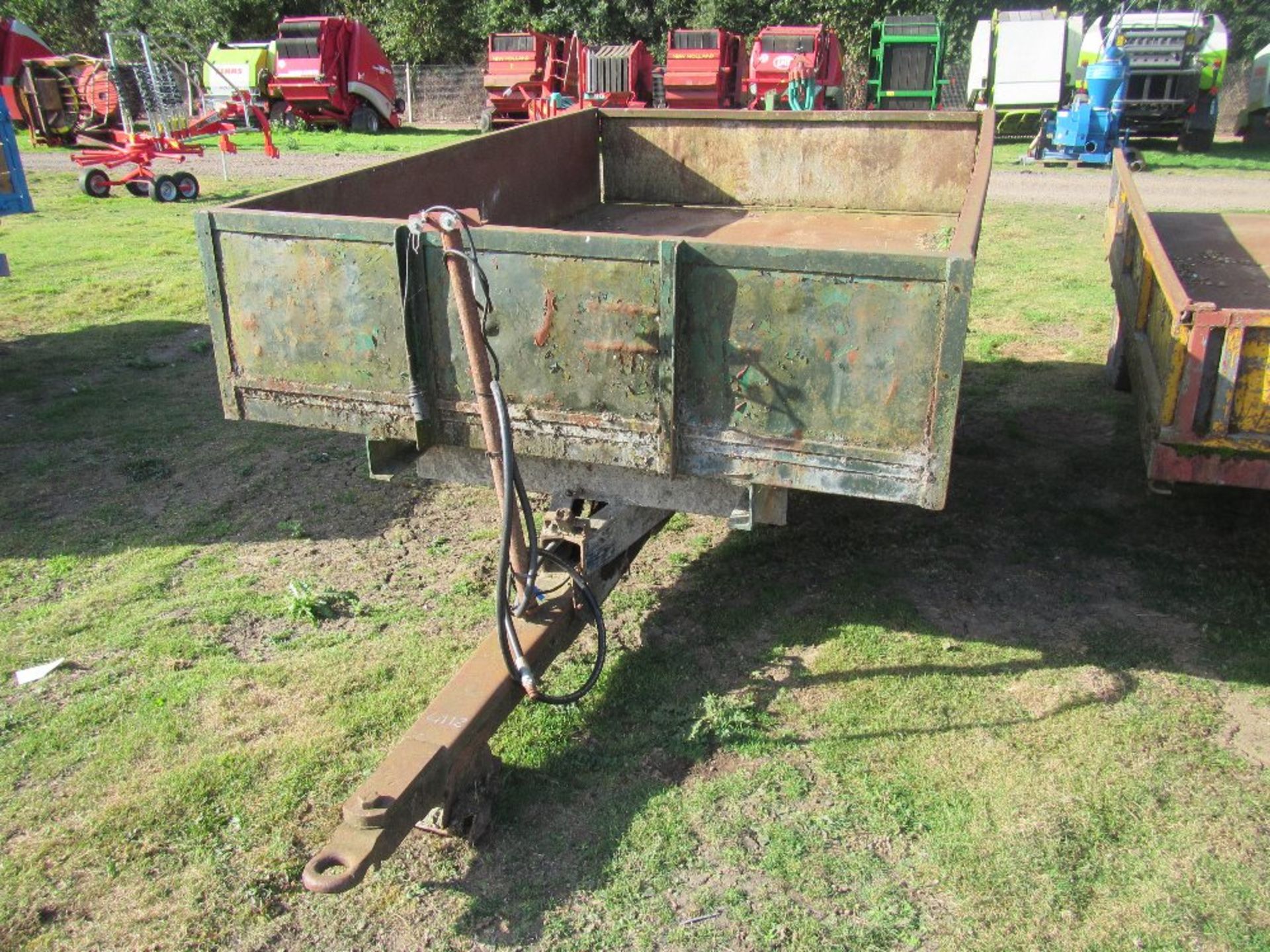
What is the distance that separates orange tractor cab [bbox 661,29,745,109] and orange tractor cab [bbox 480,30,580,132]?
197cm

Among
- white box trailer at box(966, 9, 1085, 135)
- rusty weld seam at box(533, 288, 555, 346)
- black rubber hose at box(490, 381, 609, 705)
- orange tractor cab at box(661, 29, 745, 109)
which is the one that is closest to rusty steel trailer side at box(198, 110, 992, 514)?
rusty weld seam at box(533, 288, 555, 346)

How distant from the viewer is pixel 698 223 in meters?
7.00

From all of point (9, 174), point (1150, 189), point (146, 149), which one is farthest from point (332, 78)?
point (1150, 189)

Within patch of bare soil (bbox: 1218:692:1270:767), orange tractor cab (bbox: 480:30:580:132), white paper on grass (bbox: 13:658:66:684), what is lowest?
patch of bare soil (bbox: 1218:692:1270:767)

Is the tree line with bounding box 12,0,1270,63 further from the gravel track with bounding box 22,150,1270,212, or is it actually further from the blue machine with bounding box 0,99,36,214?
the blue machine with bounding box 0,99,36,214

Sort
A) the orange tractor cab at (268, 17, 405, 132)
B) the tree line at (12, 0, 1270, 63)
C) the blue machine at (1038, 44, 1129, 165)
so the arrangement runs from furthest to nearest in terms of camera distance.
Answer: the tree line at (12, 0, 1270, 63)
the orange tractor cab at (268, 17, 405, 132)
the blue machine at (1038, 44, 1129, 165)

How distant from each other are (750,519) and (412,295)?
4.32 feet

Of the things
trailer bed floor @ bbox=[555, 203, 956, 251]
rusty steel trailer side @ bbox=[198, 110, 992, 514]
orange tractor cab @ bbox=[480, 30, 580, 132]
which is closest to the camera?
rusty steel trailer side @ bbox=[198, 110, 992, 514]

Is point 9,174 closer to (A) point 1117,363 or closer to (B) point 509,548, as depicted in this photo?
(B) point 509,548

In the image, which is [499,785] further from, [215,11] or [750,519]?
[215,11]

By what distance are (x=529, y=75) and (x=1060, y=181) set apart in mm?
10449

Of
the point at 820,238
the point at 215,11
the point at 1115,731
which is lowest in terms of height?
the point at 1115,731

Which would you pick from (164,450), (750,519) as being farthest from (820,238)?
(164,450)

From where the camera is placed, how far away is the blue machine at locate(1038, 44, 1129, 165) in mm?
16875
